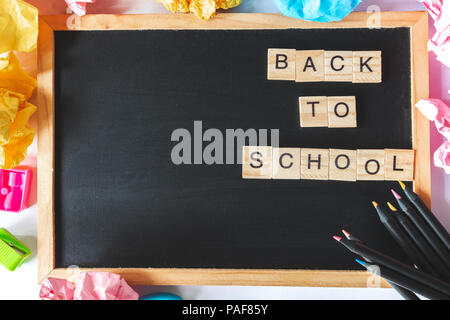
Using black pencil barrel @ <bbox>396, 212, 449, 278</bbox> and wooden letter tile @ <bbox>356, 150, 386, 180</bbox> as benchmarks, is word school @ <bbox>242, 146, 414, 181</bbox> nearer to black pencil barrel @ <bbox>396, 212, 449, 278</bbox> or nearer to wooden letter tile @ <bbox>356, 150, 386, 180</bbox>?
wooden letter tile @ <bbox>356, 150, 386, 180</bbox>

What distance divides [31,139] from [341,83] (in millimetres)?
744

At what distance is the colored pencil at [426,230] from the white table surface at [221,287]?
0.34 feet

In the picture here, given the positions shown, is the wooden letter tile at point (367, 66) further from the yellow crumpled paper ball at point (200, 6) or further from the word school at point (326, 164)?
the yellow crumpled paper ball at point (200, 6)

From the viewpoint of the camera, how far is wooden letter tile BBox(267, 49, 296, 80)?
75 cm

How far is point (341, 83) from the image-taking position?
75 centimetres

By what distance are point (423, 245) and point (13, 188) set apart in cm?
97

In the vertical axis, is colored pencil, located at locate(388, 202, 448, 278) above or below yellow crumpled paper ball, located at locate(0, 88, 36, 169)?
below

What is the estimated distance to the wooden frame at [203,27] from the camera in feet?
2.41

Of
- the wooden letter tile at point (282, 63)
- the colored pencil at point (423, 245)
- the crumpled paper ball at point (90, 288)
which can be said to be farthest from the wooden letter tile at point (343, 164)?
the crumpled paper ball at point (90, 288)

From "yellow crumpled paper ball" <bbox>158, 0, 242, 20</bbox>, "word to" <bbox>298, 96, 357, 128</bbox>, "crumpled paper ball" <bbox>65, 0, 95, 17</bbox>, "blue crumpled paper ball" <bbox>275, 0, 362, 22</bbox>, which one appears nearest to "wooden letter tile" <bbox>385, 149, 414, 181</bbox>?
"word to" <bbox>298, 96, 357, 128</bbox>

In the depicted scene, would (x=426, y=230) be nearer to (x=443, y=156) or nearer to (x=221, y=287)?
(x=443, y=156)

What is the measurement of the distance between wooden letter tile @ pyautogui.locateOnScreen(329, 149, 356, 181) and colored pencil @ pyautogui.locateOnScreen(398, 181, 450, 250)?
11cm

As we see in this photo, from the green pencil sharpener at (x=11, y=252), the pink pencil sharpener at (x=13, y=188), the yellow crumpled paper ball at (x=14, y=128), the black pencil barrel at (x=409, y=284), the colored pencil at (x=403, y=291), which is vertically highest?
the yellow crumpled paper ball at (x=14, y=128)
